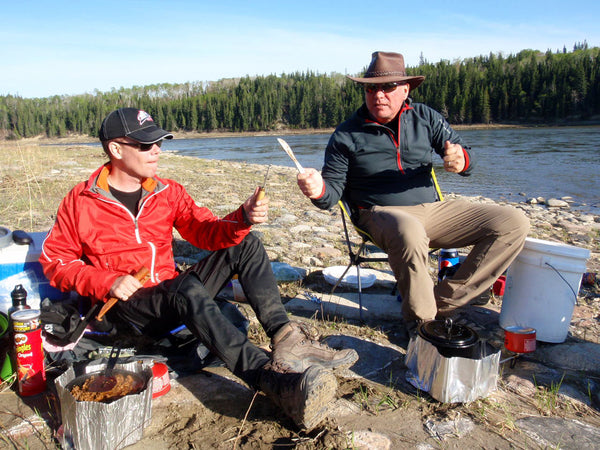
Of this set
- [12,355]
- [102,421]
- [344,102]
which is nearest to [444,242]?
[102,421]

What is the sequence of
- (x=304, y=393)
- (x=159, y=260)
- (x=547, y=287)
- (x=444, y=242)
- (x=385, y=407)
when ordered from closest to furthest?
(x=304, y=393)
(x=385, y=407)
(x=159, y=260)
(x=547, y=287)
(x=444, y=242)

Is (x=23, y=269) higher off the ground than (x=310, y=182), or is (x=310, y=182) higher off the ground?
(x=310, y=182)

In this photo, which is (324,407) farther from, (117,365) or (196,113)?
(196,113)

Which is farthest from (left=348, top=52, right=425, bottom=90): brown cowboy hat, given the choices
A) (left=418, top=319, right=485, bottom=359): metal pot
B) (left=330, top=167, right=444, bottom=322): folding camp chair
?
(left=418, top=319, right=485, bottom=359): metal pot

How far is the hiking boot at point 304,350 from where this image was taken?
2271 millimetres

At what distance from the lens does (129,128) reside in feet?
8.38

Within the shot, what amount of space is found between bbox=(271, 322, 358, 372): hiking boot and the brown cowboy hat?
1804mm

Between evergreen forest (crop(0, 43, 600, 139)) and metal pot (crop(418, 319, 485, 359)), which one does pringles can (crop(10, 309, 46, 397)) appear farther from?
evergreen forest (crop(0, 43, 600, 139))

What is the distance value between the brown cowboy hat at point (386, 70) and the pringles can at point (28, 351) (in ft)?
8.05

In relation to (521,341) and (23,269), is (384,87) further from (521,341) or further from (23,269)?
(23,269)

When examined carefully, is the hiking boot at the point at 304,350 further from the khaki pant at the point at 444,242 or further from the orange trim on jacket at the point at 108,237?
the khaki pant at the point at 444,242

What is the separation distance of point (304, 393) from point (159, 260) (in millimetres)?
1271

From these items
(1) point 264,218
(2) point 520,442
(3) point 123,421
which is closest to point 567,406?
(2) point 520,442

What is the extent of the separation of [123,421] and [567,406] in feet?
6.50
